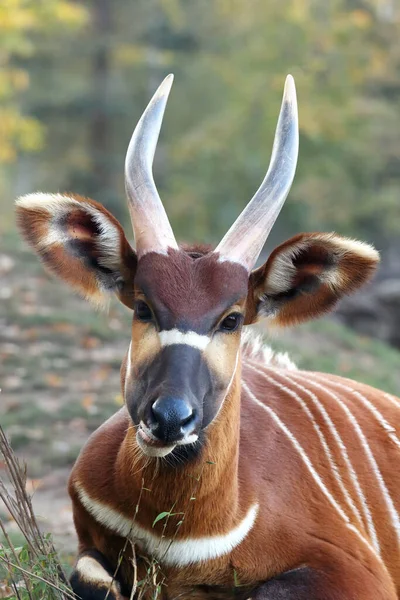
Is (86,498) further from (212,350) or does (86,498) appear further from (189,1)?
(189,1)

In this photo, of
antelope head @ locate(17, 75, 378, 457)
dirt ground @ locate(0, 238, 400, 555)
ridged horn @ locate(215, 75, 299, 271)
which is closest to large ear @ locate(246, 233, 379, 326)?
antelope head @ locate(17, 75, 378, 457)

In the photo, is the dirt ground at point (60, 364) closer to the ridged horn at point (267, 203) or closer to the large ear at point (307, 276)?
the large ear at point (307, 276)

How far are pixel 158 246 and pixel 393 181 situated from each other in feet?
54.4

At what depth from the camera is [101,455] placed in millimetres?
3934

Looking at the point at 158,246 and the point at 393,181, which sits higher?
the point at 158,246

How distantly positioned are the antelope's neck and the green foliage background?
50.5ft

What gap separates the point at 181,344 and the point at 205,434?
0.40m

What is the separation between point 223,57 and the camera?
71.4 ft

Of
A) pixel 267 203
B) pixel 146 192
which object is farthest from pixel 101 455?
pixel 267 203

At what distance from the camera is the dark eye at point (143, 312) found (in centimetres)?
351

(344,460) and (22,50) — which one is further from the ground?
(22,50)

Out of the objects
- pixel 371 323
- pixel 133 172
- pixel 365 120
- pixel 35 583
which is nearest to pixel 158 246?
pixel 133 172

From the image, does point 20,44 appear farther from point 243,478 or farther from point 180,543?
point 180,543

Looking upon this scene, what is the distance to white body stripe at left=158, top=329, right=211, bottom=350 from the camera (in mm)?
3326
